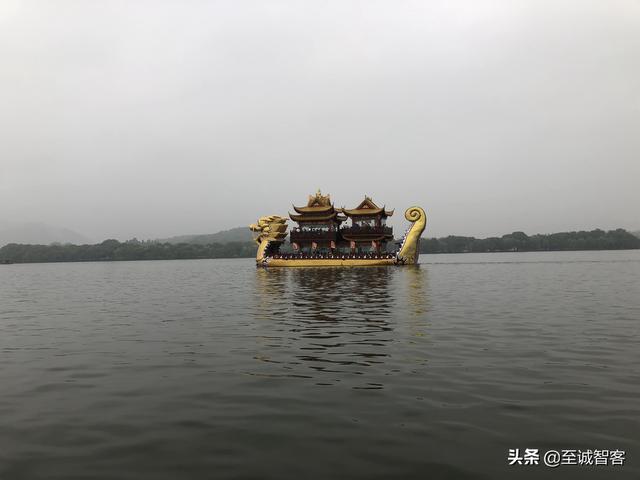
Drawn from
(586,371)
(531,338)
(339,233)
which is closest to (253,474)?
(586,371)

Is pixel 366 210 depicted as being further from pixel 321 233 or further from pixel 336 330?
pixel 336 330

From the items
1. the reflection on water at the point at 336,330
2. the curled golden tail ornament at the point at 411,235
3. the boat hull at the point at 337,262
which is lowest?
the reflection on water at the point at 336,330

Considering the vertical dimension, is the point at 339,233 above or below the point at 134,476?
above

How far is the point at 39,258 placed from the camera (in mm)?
186625

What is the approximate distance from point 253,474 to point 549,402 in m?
4.67

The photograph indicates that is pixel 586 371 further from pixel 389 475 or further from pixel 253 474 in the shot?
pixel 253 474

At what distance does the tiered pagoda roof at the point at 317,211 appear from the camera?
58281 millimetres

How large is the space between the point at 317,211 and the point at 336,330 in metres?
45.8

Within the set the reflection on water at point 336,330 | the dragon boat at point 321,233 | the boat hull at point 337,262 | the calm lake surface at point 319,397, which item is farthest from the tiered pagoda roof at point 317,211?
the calm lake surface at point 319,397

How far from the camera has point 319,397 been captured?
6957 millimetres

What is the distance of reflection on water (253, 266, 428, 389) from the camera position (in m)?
8.86

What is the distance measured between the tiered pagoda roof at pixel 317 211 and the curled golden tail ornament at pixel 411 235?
34.0 feet

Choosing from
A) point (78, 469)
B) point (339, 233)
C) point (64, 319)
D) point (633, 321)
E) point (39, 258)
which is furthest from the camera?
point (39, 258)

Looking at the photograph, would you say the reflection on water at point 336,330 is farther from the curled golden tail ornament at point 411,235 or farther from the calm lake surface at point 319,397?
the curled golden tail ornament at point 411,235
